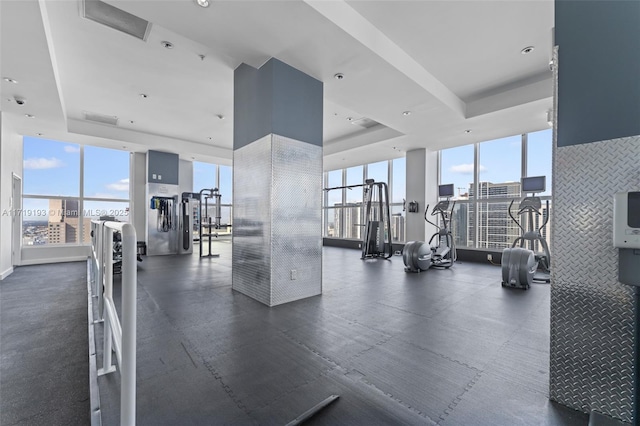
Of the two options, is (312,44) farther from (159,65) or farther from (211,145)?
(211,145)

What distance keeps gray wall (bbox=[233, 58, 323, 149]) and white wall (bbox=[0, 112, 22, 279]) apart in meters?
5.23

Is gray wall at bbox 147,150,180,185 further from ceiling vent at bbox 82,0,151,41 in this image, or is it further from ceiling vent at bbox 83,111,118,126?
ceiling vent at bbox 82,0,151,41

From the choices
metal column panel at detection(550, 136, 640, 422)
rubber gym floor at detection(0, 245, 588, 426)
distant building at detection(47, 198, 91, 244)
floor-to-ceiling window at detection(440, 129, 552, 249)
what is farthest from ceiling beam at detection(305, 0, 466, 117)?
distant building at detection(47, 198, 91, 244)

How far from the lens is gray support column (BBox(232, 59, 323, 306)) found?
387cm

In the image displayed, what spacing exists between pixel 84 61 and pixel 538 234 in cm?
889

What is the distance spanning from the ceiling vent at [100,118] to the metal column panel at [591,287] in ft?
29.2

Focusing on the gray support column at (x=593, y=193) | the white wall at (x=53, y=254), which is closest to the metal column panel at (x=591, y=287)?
the gray support column at (x=593, y=193)

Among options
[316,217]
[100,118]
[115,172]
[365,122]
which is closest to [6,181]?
[100,118]

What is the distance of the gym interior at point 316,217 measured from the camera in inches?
67.5

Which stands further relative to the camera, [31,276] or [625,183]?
[31,276]

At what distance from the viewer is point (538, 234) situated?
586 centimetres

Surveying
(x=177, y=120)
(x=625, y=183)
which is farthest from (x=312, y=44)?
(x=177, y=120)

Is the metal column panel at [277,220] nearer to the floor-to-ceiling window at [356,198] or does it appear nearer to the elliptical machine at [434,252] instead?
the elliptical machine at [434,252]

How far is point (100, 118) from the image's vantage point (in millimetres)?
7234
